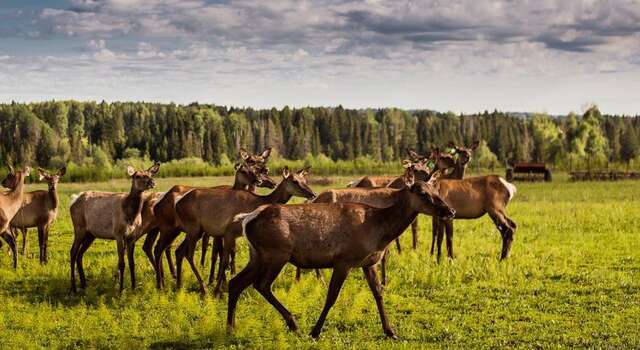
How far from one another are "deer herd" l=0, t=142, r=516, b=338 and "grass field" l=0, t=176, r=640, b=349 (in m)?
0.49

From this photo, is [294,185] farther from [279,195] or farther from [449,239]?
[449,239]

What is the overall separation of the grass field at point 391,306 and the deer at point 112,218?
0.68 meters

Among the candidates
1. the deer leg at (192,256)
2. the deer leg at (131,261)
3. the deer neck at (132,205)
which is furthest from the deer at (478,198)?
the deer leg at (131,261)

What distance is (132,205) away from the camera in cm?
1505

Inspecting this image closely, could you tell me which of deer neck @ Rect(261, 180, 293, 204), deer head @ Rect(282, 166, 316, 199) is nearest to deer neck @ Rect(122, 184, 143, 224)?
deer neck @ Rect(261, 180, 293, 204)

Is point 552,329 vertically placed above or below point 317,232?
below

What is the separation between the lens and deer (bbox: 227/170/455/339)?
10.8 meters

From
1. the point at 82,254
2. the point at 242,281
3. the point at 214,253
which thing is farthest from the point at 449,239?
the point at 82,254

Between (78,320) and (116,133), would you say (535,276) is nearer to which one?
(78,320)

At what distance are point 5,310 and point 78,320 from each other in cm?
185

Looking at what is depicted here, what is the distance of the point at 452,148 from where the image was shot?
72.9 ft

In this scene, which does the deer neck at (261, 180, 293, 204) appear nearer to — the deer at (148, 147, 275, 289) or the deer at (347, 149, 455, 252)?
the deer at (148, 147, 275, 289)

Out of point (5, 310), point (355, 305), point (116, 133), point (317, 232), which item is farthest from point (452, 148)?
point (116, 133)

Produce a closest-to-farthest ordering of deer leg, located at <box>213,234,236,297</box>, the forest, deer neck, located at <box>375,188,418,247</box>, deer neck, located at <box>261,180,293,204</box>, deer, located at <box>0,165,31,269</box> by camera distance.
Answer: deer neck, located at <box>375,188,418,247</box>, deer leg, located at <box>213,234,236,297</box>, deer neck, located at <box>261,180,293,204</box>, deer, located at <box>0,165,31,269</box>, the forest
